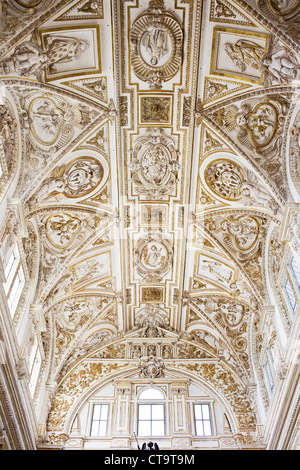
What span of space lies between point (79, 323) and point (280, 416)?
29.0ft

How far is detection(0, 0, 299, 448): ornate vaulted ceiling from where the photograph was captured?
12633mm

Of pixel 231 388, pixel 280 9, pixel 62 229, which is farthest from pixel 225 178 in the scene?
pixel 231 388

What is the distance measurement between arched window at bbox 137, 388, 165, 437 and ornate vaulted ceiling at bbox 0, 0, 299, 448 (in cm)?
84

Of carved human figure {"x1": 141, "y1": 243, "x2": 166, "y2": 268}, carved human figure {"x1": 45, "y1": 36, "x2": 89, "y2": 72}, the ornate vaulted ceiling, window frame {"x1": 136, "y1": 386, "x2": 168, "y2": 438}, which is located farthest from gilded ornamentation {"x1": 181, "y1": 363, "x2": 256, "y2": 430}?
carved human figure {"x1": 45, "y1": 36, "x2": 89, "y2": 72}

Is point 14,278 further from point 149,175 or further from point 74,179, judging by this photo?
point 149,175

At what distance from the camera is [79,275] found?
695 inches

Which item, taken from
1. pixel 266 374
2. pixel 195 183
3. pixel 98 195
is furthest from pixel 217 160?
pixel 266 374

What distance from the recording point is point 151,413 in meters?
17.2

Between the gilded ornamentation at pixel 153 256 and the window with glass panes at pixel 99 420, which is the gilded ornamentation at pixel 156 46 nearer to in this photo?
the gilded ornamentation at pixel 153 256

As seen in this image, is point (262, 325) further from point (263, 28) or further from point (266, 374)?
point (263, 28)

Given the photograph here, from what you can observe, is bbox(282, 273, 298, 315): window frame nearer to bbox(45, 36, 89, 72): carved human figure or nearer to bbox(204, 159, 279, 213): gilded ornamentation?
bbox(204, 159, 279, 213): gilded ornamentation

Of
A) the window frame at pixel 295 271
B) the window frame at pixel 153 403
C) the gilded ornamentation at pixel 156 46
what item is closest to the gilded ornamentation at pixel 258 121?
the gilded ornamentation at pixel 156 46

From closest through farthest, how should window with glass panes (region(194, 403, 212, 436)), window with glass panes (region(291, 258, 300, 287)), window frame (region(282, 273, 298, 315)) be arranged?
window with glass panes (region(291, 258, 300, 287)) < window frame (region(282, 273, 298, 315)) < window with glass panes (region(194, 403, 212, 436))

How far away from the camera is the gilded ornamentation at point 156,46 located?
12844mm
